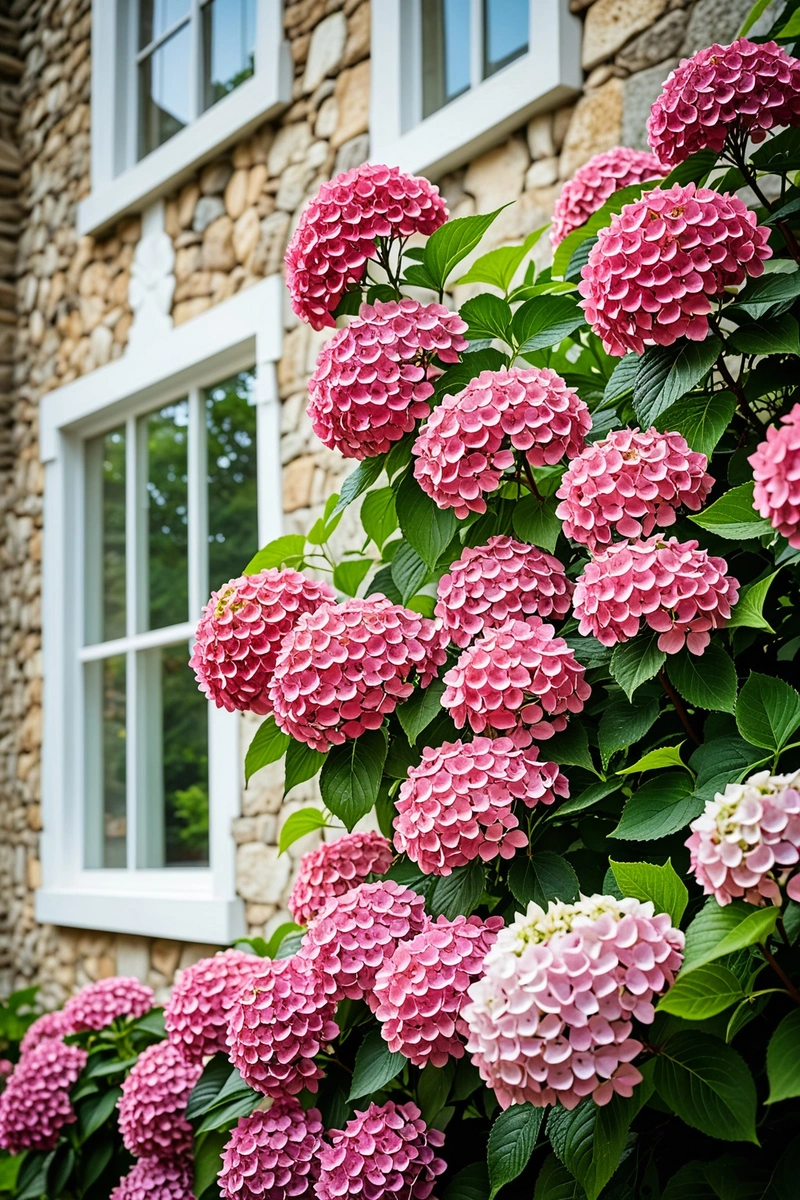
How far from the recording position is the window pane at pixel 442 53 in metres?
2.76

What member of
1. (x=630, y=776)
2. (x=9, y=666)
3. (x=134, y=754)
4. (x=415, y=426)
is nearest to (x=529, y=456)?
(x=415, y=426)

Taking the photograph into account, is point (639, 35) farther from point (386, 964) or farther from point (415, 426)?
point (386, 964)

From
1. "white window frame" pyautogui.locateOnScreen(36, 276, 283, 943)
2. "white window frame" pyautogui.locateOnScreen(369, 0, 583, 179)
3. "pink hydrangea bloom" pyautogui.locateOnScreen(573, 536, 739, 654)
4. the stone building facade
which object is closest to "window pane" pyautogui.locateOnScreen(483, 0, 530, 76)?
"white window frame" pyautogui.locateOnScreen(369, 0, 583, 179)

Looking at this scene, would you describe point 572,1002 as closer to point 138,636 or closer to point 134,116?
point 138,636

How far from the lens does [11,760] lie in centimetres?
415

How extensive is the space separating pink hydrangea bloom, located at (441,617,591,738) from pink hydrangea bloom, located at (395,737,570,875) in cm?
3

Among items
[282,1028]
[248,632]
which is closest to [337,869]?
[282,1028]

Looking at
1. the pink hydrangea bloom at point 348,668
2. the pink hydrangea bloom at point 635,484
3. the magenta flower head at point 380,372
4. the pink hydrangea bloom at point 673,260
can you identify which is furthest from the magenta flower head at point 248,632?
the pink hydrangea bloom at point 673,260

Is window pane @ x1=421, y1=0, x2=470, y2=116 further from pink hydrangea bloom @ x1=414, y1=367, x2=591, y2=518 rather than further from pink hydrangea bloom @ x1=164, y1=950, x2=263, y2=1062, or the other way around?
pink hydrangea bloom @ x1=164, y1=950, x2=263, y2=1062

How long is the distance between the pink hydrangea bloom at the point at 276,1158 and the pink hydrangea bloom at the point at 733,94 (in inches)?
51.7

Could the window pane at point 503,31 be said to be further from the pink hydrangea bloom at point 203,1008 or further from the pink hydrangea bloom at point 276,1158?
the pink hydrangea bloom at point 276,1158

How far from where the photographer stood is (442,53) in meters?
2.80

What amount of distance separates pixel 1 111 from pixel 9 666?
2.20 meters

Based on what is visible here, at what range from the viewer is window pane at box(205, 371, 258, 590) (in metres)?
3.33
